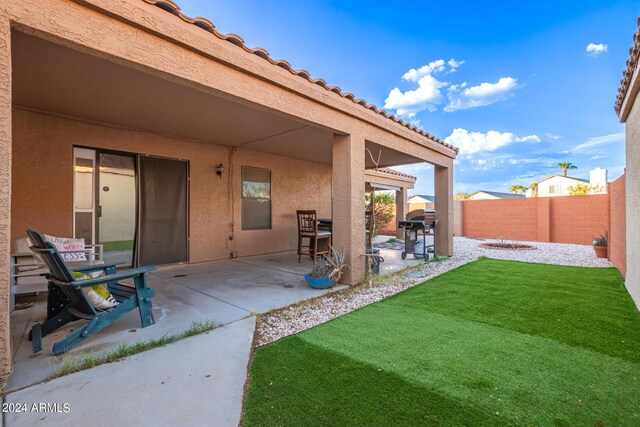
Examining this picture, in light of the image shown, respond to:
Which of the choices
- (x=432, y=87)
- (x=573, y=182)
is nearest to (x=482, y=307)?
(x=432, y=87)

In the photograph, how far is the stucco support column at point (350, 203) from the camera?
483 centimetres

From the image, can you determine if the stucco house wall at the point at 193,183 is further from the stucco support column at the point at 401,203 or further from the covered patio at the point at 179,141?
the stucco support column at the point at 401,203

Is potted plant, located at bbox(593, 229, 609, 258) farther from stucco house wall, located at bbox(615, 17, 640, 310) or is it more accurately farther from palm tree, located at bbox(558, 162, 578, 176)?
palm tree, located at bbox(558, 162, 578, 176)

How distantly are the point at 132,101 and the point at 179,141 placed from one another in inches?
80.7

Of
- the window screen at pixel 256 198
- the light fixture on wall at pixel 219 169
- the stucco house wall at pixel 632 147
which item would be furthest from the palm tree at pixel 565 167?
the light fixture on wall at pixel 219 169

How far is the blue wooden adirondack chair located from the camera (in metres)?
2.48

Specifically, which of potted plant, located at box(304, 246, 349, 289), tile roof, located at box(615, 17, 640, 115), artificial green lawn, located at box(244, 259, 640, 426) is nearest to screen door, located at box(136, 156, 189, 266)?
potted plant, located at box(304, 246, 349, 289)

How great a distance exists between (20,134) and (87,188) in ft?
3.80

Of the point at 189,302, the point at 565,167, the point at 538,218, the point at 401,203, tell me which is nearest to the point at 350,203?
the point at 189,302

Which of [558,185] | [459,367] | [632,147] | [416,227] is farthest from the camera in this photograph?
[558,185]

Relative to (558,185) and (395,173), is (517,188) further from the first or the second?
(395,173)

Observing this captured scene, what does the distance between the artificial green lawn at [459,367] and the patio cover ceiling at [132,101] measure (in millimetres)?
2978

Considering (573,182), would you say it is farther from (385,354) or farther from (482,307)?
(385,354)

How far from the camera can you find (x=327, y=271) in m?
4.70
